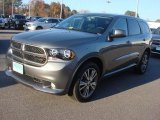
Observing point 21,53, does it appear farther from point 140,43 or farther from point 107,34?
point 140,43

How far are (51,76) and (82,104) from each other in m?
1.05

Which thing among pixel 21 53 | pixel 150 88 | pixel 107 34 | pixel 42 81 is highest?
pixel 107 34

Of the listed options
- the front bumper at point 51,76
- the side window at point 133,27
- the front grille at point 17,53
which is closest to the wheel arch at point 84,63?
the front bumper at point 51,76

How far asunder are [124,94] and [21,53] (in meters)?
2.69

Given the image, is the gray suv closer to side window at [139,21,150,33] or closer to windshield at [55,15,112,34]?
windshield at [55,15,112,34]

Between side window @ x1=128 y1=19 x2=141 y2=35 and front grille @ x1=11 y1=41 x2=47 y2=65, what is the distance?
313 cm

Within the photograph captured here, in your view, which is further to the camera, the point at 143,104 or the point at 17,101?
the point at 143,104

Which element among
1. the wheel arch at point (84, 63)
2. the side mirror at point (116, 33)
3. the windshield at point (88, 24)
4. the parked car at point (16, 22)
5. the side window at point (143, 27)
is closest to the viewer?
the wheel arch at point (84, 63)

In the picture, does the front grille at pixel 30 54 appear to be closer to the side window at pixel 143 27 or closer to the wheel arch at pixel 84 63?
the wheel arch at pixel 84 63

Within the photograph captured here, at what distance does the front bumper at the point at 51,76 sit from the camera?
4.84 metres

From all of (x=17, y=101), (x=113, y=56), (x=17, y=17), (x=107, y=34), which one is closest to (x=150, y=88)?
(x=113, y=56)

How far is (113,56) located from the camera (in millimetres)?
6242

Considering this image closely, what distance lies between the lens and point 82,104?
217 inches

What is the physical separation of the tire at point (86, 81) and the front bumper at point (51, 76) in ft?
1.11
